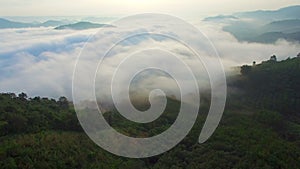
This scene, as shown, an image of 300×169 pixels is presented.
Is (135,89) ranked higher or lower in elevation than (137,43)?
lower

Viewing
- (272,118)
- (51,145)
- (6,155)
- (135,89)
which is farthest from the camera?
(135,89)

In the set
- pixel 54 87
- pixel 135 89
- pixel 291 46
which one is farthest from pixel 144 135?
pixel 291 46

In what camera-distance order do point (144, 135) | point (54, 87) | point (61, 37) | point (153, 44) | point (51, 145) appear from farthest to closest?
point (61, 37), point (54, 87), point (153, 44), point (144, 135), point (51, 145)

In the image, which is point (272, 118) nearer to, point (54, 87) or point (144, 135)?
point (144, 135)

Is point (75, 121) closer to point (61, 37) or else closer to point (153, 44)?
point (153, 44)

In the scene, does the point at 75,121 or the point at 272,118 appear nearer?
the point at 75,121

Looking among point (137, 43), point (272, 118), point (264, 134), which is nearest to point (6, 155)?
point (137, 43)
